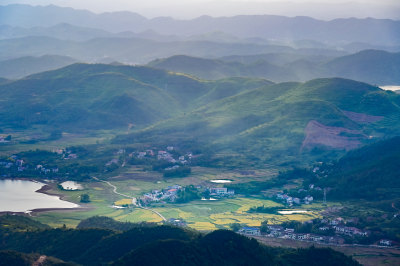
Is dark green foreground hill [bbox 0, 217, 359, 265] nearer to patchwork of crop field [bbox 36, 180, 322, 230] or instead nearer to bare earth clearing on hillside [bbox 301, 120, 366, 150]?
patchwork of crop field [bbox 36, 180, 322, 230]

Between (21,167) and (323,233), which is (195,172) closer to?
(21,167)

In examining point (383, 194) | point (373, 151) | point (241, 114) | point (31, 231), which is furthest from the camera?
point (241, 114)

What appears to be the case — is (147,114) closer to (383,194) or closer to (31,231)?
(383,194)

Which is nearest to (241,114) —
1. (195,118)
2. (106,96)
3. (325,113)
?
(195,118)

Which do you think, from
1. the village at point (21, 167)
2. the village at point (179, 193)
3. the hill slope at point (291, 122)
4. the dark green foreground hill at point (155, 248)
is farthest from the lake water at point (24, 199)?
the hill slope at point (291, 122)

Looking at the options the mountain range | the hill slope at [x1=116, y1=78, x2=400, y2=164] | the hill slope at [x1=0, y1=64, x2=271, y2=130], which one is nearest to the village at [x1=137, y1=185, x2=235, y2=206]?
the hill slope at [x1=116, y1=78, x2=400, y2=164]

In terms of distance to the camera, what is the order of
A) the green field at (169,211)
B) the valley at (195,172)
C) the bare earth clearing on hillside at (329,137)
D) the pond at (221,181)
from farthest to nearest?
the bare earth clearing on hillside at (329,137) < the pond at (221,181) < the green field at (169,211) < the valley at (195,172)

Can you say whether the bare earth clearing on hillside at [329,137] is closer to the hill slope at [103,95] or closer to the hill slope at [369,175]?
the hill slope at [369,175]

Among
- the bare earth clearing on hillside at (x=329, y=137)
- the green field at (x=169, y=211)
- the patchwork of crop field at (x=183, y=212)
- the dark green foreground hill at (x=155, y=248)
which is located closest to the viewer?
the dark green foreground hill at (x=155, y=248)
